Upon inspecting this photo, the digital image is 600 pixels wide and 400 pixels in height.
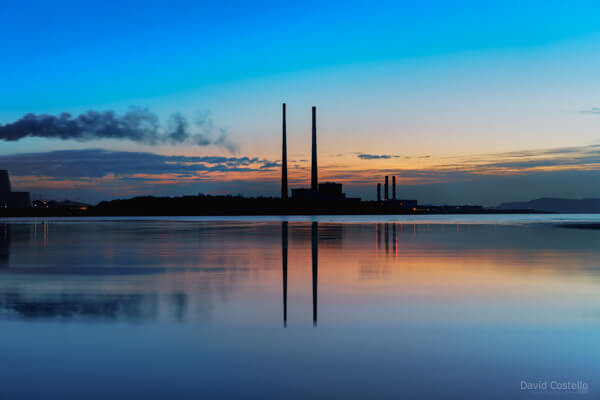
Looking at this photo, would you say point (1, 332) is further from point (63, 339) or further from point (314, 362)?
point (314, 362)

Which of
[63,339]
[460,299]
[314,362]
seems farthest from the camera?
[460,299]

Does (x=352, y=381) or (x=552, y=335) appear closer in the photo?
(x=352, y=381)

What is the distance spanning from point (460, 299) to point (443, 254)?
44.1 ft

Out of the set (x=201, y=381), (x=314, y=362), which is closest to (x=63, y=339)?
(x=201, y=381)

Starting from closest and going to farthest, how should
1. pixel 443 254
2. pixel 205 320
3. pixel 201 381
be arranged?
pixel 201 381
pixel 205 320
pixel 443 254

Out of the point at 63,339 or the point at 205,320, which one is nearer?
the point at 63,339

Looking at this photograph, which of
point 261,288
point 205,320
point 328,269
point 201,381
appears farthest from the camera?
point 328,269

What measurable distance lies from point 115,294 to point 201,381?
7930 mm

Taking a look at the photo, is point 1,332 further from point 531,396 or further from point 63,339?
point 531,396

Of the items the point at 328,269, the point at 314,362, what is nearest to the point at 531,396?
the point at 314,362

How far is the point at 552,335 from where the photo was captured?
9914 mm

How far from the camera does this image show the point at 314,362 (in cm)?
812

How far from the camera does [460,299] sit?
14.0m

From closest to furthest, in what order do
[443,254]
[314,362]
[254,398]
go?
[254,398], [314,362], [443,254]
